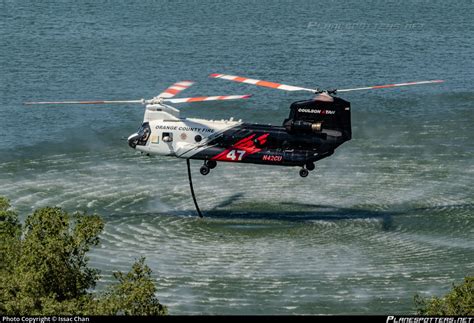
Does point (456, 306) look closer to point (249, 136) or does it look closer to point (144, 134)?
point (249, 136)

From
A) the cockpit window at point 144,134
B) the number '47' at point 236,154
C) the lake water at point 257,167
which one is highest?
the cockpit window at point 144,134

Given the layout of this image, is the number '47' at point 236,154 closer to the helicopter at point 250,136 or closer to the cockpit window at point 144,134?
the helicopter at point 250,136

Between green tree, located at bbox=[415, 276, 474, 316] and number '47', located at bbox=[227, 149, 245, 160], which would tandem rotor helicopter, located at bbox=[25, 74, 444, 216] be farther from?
green tree, located at bbox=[415, 276, 474, 316]

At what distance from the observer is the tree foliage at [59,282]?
43.8 meters

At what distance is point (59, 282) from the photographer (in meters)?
46.5

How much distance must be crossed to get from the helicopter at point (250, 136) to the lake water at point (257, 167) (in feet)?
20.8

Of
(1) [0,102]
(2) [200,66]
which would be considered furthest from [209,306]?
(2) [200,66]

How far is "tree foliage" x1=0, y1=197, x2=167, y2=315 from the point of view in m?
43.8

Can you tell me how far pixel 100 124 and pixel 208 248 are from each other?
30.7 m

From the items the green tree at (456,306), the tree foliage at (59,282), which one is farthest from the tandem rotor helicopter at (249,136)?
the green tree at (456,306)

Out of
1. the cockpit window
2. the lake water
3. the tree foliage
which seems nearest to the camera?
the tree foliage

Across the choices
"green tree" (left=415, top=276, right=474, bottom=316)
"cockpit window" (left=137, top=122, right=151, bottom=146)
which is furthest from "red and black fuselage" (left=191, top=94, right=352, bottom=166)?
"green tree" (left=415, top=276, right=474, bottom=316)

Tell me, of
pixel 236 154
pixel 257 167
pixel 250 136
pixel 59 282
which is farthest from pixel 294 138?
pixel 59 282

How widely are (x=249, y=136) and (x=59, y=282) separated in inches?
1118
